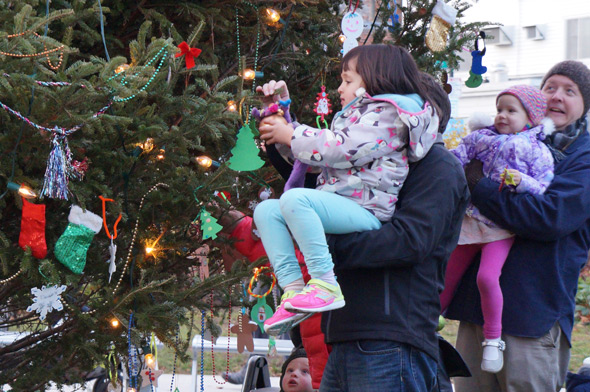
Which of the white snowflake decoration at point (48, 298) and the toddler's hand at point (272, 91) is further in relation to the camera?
the white snowflake decoration at point (48, 298)

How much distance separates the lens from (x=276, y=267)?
2061 millimetres

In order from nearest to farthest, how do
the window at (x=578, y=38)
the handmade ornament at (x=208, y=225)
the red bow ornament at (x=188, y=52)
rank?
the red bow ornament at (x=188, y=52) < the handmade ornament at (x=208, y=225) < the window at (x=578, y=38)

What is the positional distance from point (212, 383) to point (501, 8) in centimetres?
1372

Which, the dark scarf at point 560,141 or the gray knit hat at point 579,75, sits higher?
the gray knit hat at point 579,75

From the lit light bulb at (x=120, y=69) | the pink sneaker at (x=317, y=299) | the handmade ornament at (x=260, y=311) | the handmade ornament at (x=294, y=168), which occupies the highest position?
the lit light bulb at (x=120, y=69)

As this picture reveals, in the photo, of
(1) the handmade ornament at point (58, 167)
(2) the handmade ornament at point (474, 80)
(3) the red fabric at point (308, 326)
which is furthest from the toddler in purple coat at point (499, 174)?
(1) the handmade ornament at point (58, 167)

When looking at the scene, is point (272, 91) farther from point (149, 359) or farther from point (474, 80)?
point (474, 80)

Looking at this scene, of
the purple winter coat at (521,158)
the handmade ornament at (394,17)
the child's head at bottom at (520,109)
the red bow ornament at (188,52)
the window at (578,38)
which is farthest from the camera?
the window at (578,38)

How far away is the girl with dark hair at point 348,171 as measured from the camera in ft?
6.41

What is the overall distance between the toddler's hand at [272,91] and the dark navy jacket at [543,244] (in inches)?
43.8

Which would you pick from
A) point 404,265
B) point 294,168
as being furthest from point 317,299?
point 294,168

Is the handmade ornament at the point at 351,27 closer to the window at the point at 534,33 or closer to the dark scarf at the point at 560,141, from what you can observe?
the dark scarf at the point at 560,141

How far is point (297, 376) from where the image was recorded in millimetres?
3744

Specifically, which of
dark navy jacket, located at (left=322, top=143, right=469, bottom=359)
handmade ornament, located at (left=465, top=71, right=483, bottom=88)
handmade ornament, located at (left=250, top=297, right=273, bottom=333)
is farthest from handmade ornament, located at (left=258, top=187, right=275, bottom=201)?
Answer: handmade ornament, located at (left=465, top=71, right=483, bottom=88)
